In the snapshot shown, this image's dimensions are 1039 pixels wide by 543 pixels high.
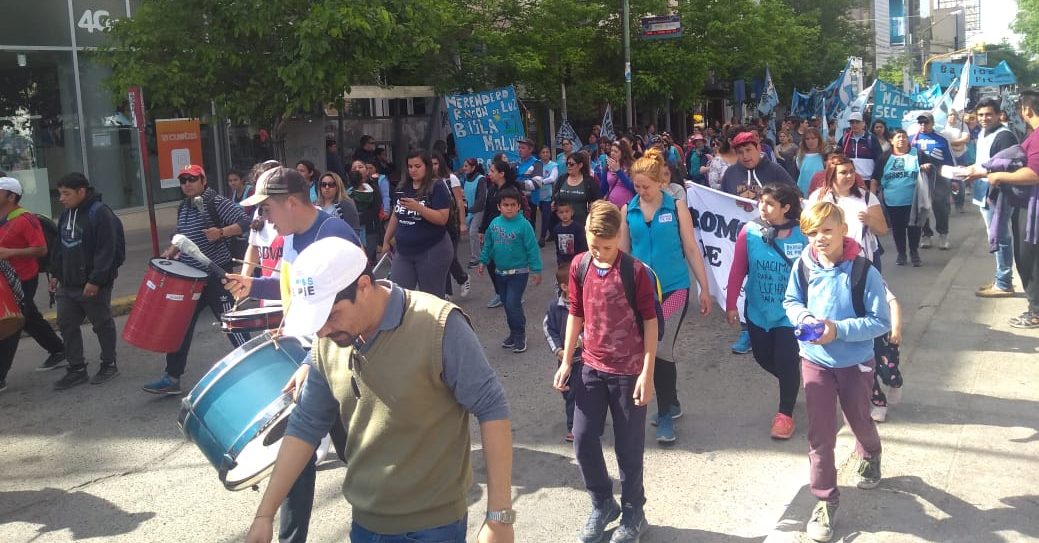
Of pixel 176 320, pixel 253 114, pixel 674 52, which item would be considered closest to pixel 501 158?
pixel 253 114

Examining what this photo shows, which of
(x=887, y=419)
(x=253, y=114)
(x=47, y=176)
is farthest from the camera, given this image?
(x=47, y=176)

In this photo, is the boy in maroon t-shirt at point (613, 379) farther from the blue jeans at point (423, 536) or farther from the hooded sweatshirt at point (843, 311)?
the blue jeans at point (423, 536)

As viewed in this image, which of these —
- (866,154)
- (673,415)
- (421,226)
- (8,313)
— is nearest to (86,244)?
(8,313)

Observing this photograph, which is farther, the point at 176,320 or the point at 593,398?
the point at 176,320

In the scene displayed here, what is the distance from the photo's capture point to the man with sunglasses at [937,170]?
12500 millimetres

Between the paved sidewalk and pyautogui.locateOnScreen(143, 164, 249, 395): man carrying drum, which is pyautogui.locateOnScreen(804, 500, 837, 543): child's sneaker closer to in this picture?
the paved sidewalk

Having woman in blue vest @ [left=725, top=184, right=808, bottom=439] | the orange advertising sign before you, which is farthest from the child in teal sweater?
the orange advertising sign

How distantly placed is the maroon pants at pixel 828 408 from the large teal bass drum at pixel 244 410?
2.22m

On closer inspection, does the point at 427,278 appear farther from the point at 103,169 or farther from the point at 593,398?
the point at 103,169

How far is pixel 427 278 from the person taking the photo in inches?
294

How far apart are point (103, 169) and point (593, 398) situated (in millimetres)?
14242

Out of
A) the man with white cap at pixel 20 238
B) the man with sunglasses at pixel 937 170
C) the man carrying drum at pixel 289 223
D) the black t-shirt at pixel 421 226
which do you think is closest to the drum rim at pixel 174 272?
the black t-shirt at pixel 421 226

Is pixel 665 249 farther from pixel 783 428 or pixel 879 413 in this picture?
pixel 879 413

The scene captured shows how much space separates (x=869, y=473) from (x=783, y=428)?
3.33 feet
